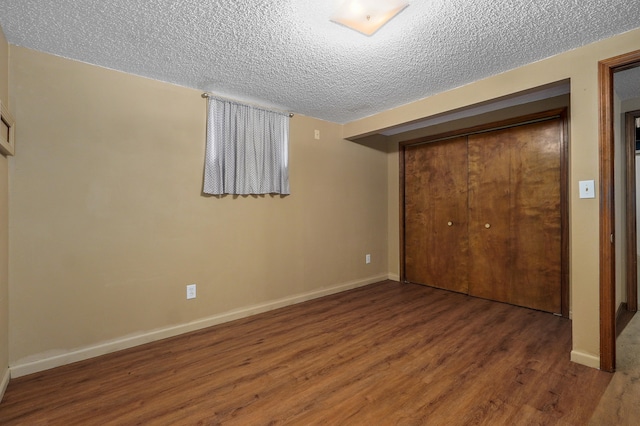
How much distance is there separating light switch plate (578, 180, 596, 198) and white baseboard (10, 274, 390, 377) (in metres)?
2.69

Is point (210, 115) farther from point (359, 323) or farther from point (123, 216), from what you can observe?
point (359, 323)

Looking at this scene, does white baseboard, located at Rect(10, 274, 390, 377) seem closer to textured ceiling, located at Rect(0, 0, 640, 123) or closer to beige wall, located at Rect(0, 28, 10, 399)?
beige wall, located at Rect(0, 28, 10, 399)

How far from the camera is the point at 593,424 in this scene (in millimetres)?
1462

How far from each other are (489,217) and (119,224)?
12.4ft

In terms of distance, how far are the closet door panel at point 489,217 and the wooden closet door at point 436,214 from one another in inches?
4.2

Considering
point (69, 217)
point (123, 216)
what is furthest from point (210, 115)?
point (69, 217)

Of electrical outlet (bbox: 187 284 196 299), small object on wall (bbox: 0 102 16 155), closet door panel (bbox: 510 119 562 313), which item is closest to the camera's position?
small object on wall (bbox: 0 102 16 155)

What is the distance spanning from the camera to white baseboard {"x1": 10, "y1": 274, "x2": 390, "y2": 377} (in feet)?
6.56

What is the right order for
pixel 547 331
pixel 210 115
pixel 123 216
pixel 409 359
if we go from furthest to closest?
pixel 210 115 → pixel 547 331 → pixel 123 216 → pixel 409 359

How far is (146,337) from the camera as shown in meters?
2.43

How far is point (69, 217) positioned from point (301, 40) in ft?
6.84

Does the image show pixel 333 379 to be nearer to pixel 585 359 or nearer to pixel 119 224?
pixel 585 359

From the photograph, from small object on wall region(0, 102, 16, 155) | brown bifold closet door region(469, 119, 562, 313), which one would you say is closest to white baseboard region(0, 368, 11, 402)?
A: small object on wall region(0, 102, 16, 155)

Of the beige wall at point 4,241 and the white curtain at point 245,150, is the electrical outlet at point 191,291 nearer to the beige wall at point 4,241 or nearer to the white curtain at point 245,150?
the white curtain at point 245,150
